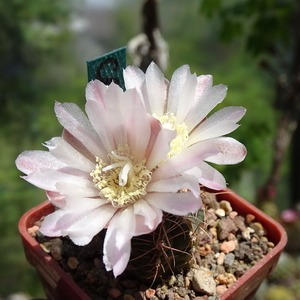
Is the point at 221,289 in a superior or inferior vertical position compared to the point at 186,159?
inferior

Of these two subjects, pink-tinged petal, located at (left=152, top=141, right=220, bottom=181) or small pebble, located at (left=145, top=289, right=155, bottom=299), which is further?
small pebble, located at (left=145, top=289, right=155, bottom=299)

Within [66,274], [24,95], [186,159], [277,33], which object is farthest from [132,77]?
[24,95]

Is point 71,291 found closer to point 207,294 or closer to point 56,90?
point 207,294

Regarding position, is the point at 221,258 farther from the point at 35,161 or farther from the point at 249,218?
the point at 35,161

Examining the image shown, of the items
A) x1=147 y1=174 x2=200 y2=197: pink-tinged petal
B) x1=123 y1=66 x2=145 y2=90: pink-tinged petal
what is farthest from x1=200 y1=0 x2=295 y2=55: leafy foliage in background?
x1=147 y1=174 x2=200 y2=197: pink-tinged petal

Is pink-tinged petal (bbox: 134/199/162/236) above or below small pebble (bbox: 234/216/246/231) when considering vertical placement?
above

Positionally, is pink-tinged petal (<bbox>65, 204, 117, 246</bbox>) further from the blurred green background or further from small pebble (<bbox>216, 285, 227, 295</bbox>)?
the blurred green background

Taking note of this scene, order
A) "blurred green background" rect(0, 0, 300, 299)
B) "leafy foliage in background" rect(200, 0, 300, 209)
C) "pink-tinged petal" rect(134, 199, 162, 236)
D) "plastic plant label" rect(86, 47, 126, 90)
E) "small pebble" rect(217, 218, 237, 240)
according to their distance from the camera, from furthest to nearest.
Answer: "blurred green background" rect(0, 0, 300, 299) < "leafy foliage in background" rect(200, 0, 300, 209) < "small pebble" rect(217, 218, 237, 240) < "plastic plant label" rect(86, 47, 126, 90) < "pink-tinged petal" rect(134, 199, 162, 236)
